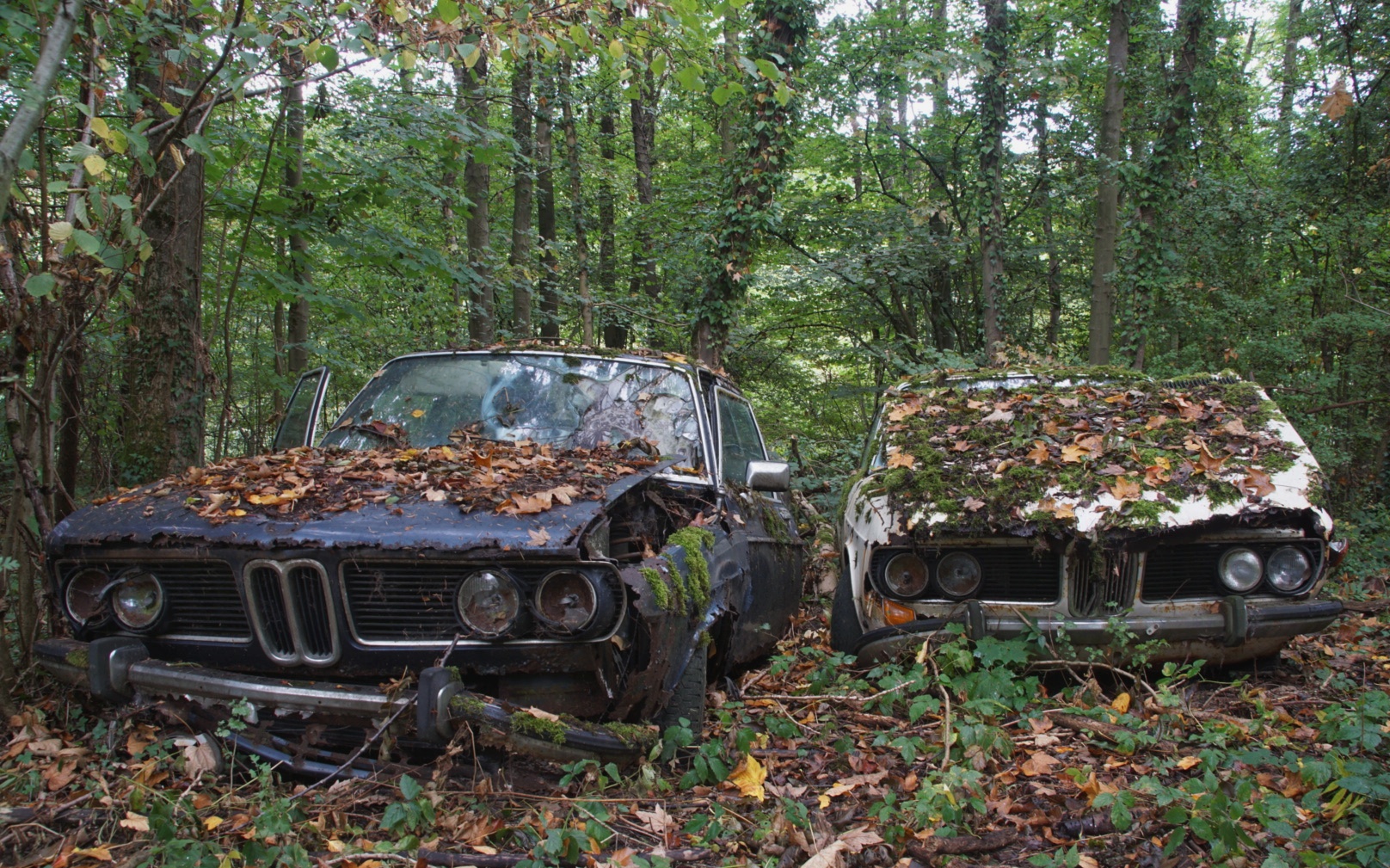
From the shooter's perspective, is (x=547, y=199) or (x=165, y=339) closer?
(x=165, y=339)

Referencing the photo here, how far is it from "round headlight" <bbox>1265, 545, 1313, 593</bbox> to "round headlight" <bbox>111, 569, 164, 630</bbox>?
4.56 m

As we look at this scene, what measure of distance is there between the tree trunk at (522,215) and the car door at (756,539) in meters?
8.49

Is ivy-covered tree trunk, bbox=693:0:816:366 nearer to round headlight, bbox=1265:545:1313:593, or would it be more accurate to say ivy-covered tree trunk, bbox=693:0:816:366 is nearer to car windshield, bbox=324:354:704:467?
car windshield, bbox=324:354:704:467

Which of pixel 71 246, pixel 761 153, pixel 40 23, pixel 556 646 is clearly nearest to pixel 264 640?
pixel 556 646

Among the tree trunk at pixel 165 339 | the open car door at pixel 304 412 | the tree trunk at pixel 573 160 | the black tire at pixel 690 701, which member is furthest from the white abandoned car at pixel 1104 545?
the tree trunk at pixel 573 160

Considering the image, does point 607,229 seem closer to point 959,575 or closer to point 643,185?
point 643,185

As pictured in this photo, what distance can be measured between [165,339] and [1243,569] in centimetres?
600

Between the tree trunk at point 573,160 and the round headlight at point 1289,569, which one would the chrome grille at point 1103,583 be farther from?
the tree trunk at point 573,160

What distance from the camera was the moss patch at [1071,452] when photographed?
4.09m

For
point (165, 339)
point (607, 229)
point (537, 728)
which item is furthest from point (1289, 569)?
point (607, 229)

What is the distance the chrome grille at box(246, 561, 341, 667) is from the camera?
119 inches

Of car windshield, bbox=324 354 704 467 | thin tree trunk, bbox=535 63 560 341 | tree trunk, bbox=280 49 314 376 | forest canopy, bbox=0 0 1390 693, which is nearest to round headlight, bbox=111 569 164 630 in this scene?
forest canopy, bbox=0 0 1390 693

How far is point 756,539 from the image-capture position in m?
4.68

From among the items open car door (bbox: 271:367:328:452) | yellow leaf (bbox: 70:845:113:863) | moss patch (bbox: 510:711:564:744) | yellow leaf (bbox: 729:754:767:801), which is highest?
open car door (bbox: 271:367:328:452)
